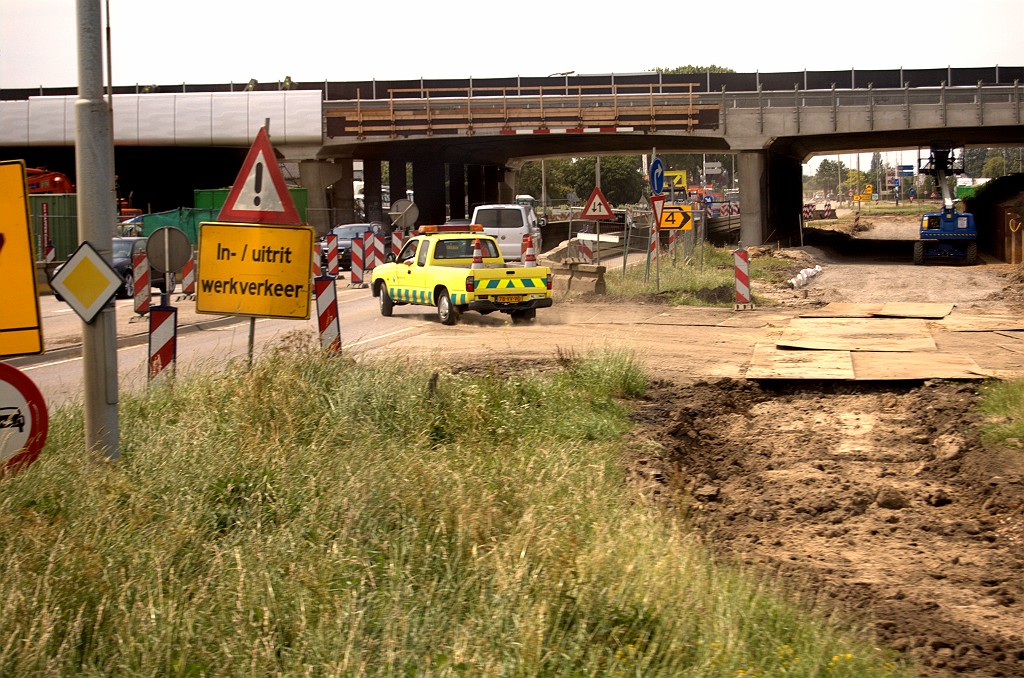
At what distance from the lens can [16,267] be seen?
21.4ft

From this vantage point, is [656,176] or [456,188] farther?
[456,188]

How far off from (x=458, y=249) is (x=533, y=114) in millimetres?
30421

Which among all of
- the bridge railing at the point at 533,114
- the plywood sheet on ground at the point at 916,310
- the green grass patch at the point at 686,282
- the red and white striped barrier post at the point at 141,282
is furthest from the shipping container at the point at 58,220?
the plywood sheet on ground at the point at 916,310

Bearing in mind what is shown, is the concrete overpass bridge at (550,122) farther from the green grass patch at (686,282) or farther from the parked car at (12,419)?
the parked car at (12,419)

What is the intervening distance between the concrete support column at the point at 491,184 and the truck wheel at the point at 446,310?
5113 centimetres

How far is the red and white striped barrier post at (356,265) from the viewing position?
31531 mm

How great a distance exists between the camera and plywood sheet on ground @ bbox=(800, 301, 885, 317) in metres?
20.4

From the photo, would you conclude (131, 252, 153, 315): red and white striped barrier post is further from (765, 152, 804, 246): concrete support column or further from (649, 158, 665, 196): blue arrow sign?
(765, 152, 804, 246): concrete support column

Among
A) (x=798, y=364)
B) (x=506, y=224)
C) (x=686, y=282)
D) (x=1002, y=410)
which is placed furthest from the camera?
(x=506, y=224)

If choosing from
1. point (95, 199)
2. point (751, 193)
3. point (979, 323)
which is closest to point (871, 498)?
point (95, 199)

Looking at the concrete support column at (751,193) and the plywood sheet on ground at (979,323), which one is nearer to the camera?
the plywood sheet on ground at (979,323)

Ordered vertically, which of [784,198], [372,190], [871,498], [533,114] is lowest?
[871,498]

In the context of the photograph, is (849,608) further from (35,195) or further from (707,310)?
(35,195)

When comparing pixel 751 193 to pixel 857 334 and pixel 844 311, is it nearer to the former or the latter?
pixel 844 311
